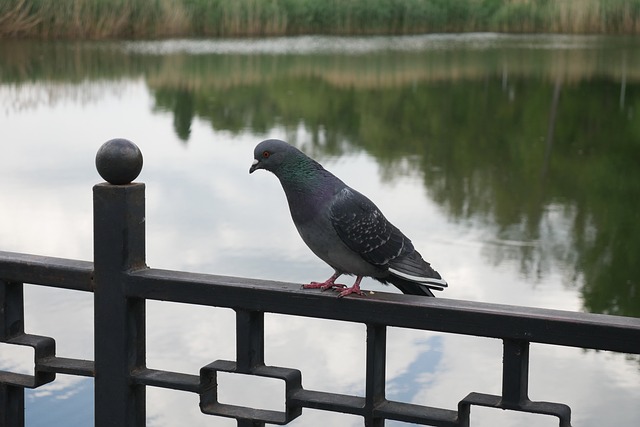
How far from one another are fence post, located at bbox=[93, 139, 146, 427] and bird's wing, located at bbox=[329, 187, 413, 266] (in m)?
0.40

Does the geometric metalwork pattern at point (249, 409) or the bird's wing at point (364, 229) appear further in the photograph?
the bird's wing at point (364, 229)

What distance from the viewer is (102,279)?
6.96 feet

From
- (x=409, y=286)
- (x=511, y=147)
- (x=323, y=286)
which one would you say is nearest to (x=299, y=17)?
(x=511, y=147)

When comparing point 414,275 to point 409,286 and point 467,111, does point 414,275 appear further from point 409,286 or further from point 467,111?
point 467,111

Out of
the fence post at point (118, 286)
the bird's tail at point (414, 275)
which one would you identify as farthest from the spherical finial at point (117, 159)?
the bird's tail at point (414, 275)

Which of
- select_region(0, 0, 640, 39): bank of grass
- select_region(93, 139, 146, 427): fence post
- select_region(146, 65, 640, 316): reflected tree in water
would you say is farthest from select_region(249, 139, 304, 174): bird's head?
select_region(0, 0, 640, 39): bank of grass

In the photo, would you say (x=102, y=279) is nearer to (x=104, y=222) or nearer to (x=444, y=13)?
(x=104, y=222)

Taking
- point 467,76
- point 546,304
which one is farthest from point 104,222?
point 467,76

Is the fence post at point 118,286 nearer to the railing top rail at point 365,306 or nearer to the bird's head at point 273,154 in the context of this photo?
the railing top rail at point 365,306

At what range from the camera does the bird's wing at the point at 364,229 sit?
222cm

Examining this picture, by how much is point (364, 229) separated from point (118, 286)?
1.68 ft

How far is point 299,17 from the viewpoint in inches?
803

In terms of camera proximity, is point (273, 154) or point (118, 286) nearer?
point (118, 286)

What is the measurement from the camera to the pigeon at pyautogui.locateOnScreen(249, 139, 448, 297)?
2.22 meters
